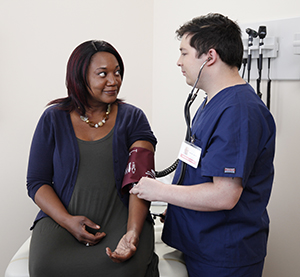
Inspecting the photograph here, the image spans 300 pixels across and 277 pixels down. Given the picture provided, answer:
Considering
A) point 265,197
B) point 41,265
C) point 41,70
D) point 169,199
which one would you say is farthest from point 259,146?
point 41,70

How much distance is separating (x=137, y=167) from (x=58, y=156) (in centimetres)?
33

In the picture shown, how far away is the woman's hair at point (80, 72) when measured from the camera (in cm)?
143

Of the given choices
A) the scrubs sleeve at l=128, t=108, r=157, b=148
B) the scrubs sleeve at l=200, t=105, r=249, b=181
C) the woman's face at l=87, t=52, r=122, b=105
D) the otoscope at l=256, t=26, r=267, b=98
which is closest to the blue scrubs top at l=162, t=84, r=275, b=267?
the scrubs sleeve at l=200, t=105, r=249, b=181

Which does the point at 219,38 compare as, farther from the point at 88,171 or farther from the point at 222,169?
the point at 88,171

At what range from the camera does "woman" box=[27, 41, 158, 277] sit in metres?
1.34

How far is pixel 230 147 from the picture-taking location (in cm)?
115

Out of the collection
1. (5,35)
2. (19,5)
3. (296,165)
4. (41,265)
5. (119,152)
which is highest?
(19,5)

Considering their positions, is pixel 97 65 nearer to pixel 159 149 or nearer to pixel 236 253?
pixel 236 253

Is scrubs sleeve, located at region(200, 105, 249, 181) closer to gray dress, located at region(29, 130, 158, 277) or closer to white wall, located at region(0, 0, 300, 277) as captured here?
gray dress, located at region(29, 130, 158, 277)

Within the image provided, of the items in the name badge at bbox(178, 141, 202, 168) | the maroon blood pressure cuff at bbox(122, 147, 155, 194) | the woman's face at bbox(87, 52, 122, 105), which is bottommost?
the maroon blood pressure cuff at bbox(122, 147, 155, 194)

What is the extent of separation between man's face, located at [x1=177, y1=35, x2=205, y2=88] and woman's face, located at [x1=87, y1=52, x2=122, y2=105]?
31cm

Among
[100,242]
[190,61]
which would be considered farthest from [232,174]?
[100,242]

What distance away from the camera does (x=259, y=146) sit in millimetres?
1213

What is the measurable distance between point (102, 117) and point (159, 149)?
136cm
